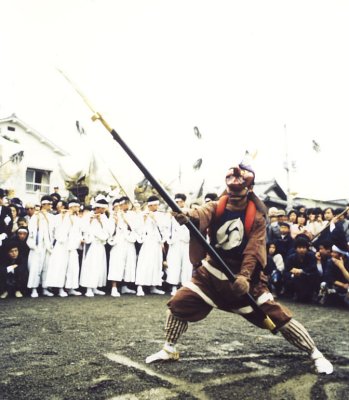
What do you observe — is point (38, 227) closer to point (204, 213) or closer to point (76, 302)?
point (76, 302)

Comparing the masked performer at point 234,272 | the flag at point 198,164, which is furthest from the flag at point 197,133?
the masked performer at point 234,272

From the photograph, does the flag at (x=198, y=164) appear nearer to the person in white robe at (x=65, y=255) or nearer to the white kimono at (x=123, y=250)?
the white kimono at (x=123, y=250)

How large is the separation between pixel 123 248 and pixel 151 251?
72 cm

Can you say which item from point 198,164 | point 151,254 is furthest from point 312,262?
point 198,164

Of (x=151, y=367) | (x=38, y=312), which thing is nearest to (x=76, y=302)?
(x=38, y=312)

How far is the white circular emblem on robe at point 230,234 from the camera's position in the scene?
13.7 ft

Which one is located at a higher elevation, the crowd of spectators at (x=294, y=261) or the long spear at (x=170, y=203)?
the long spear at (x=170, y=203)

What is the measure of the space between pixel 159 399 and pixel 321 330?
146 inches

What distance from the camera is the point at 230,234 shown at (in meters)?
4.20

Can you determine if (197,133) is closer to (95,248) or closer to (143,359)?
(95,248)

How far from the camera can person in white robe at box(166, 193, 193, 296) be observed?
395 inches

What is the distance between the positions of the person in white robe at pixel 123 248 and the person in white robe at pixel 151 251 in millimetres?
213

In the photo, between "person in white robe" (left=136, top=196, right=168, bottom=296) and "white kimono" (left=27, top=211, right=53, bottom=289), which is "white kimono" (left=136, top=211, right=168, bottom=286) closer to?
"person in white robe" (left=136, top=196, right=168, bottom=296)

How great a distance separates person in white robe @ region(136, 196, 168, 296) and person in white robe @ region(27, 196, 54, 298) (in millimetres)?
2192
